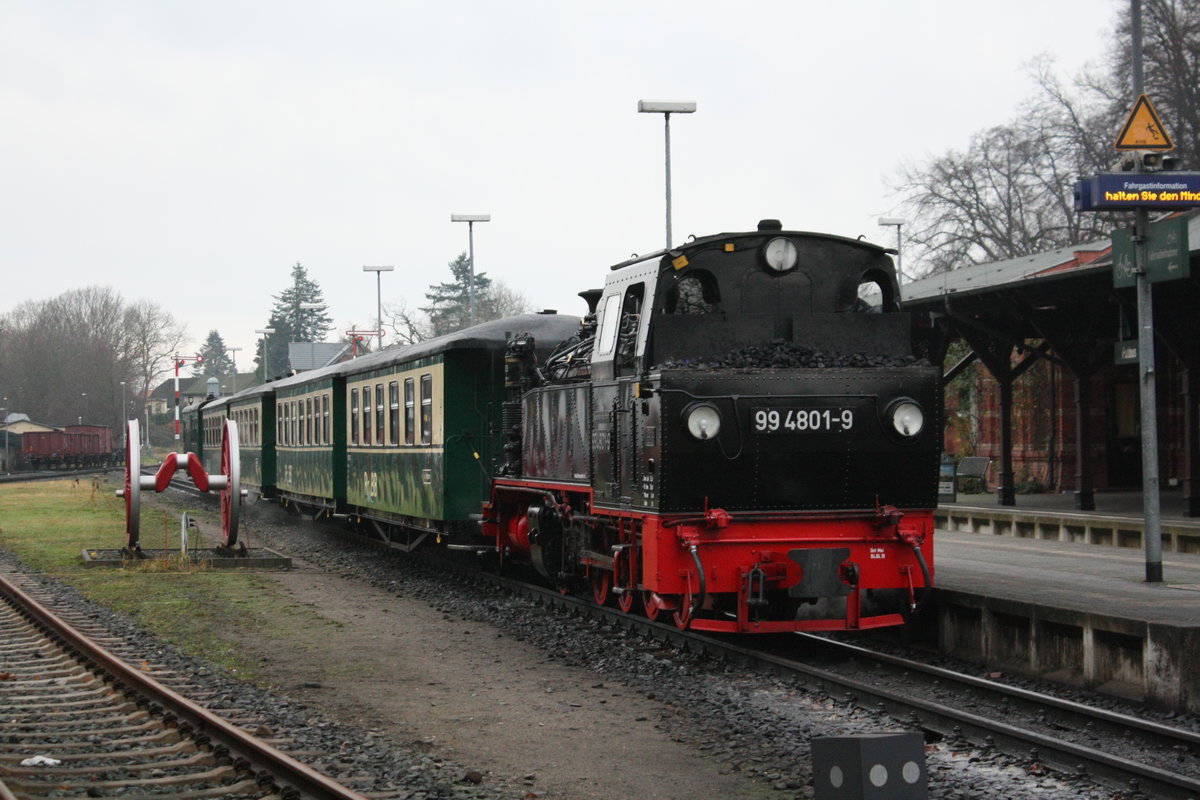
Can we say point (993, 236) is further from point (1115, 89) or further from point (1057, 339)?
point (1057, 339)

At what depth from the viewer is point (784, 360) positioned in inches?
395

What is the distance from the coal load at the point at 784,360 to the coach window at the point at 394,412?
899 centimetres

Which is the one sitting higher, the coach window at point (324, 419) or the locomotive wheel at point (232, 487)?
the coach window at point (324, 419)

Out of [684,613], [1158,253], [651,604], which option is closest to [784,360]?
[684,613]

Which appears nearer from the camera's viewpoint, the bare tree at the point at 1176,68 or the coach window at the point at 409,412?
the coach window at the point at 409,412

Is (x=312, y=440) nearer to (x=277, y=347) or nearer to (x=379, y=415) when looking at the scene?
(x=379, y=415)

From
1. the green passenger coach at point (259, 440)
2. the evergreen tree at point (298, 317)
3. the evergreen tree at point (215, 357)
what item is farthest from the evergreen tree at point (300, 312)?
the green passenger coach at point (259, 440)

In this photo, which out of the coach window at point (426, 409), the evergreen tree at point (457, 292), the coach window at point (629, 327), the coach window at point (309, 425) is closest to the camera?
the coach window at point (629, 327)

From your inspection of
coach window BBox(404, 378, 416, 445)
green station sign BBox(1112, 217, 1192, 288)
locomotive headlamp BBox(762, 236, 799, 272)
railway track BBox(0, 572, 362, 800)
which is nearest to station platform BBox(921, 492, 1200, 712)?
green station sign BBox(1112, 217, 1192, 288)

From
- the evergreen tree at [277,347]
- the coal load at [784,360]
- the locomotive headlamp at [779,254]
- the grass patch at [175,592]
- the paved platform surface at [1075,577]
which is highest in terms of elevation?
the evergreen tree at [277,347]

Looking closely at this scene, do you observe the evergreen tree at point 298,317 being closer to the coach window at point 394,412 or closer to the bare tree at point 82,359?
the bare tree at point 82,359

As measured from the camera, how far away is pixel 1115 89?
4425 centimetres

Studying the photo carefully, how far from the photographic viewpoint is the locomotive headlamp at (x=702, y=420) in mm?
9625

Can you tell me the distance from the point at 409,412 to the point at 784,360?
8.68m
